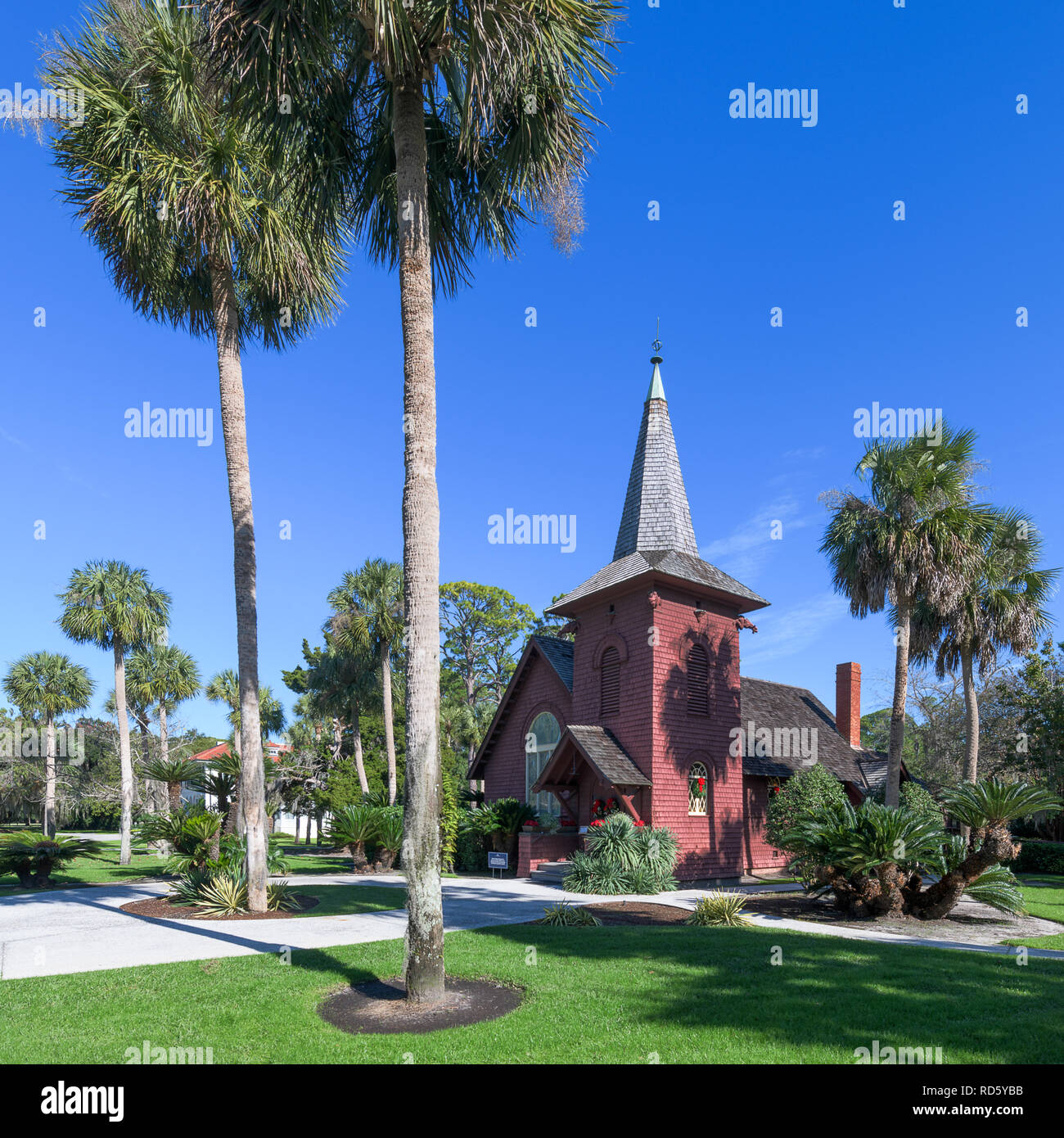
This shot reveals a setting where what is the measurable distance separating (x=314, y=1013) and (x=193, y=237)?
12617mm

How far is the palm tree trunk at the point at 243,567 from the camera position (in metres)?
13.2

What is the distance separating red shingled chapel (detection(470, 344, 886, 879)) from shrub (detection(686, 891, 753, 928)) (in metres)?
6.01

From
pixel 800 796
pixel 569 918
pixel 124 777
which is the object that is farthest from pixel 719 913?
pixel 124 777

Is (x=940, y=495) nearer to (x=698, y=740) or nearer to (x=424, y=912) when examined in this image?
(x=698, y=740)

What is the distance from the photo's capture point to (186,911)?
527 inches

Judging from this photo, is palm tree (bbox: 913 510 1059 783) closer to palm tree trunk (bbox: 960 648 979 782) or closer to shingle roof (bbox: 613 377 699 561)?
palm tree trunk (bbox: 960 648 979 782)

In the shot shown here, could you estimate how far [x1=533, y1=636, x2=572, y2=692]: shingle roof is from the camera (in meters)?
24.4

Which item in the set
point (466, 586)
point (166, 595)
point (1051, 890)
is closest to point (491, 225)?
point (1051, 890)

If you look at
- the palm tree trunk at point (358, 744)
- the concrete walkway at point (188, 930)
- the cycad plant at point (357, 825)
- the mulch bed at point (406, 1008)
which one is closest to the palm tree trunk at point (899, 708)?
the concrete walkway at point (188, 930)

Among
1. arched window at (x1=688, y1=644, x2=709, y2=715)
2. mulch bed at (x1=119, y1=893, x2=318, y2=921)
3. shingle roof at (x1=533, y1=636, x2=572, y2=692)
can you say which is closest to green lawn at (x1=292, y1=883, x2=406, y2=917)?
mulch bed at (x1=119, y1=893, x2=318, y2=921)

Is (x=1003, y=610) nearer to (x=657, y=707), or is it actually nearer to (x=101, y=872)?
(x=657, y=707)

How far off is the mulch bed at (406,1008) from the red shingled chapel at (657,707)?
1147 centimetres

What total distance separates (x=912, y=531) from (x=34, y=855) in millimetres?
22975

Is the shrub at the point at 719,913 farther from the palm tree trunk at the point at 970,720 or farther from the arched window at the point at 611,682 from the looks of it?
the palm tree trunk at the point at 970,720
